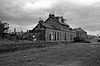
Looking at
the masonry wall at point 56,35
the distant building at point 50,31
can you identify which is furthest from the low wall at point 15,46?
the masonry wall at point 56,35

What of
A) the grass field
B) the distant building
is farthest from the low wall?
the distant building

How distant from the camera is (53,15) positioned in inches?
2235

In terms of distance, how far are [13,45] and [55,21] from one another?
126 ft

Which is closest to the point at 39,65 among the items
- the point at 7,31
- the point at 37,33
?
the point at 7,31

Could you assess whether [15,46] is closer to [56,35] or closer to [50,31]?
[50,31]

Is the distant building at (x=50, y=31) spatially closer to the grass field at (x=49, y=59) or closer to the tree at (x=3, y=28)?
the tree at (x=3, y=28)

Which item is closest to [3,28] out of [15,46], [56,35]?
[15,46]

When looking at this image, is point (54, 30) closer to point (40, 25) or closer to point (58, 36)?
point (58, 36)

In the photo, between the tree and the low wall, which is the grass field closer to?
the low wall

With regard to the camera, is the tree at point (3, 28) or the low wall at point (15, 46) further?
the tree at point (3, 28)

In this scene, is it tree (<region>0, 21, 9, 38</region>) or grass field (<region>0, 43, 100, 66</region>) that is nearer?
grass field (<region>0, 43, 100, 66</region>)

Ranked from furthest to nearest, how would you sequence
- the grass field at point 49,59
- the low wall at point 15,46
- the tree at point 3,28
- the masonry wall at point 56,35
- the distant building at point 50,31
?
the masonry wall at point 56,35 → the distant building at point 50,31 → the tree at point 3,28 → the low wall at point 15,46 → the grass field at point 49,59

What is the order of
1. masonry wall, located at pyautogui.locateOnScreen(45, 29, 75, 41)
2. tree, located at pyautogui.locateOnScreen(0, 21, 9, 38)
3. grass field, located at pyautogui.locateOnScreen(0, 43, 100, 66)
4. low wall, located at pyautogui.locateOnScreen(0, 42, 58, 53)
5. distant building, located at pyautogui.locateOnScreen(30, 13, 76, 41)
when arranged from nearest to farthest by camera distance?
grass field, located at pyautogui.locateOnScreen(0, 43, 100, 66) → low wall, located at pyautogui.locateOnScreen(0, 42, 58, 53) → tree, located at pyautogui.locateOnScreen(0, 21, 9, 38) → distant building, located at pyautogui.locateOnScreen(30, 13, 76, 41) → masonry wall, located at pyautogui.locateOnScreen(45, 29, 75, 41)

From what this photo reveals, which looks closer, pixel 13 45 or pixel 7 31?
pixel 13 45
